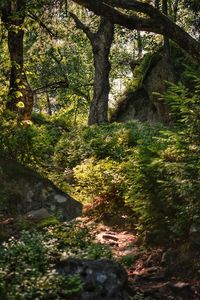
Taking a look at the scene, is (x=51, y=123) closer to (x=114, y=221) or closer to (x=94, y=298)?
(x=114, y=221)

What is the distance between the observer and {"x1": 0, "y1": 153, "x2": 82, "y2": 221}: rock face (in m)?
8.12

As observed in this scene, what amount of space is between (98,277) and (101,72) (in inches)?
722

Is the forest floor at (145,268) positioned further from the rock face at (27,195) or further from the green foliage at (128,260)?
the rock face at (27,195)

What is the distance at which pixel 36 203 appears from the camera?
8.30 meters

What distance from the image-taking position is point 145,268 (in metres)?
7.59

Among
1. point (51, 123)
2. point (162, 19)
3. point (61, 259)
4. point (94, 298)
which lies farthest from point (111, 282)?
point (51, 123)

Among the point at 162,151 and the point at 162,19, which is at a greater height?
the point at 162,19

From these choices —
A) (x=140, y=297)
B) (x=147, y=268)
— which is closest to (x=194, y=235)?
(x=147, y=268)

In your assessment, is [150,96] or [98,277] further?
[150,96]

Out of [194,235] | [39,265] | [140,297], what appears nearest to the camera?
[39,265]

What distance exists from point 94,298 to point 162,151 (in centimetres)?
363

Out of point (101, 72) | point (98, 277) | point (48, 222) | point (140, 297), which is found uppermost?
point (101, 72)

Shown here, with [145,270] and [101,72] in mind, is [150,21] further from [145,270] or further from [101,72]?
[101,72]

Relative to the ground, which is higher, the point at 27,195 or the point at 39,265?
the point at 27,195
